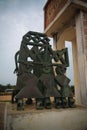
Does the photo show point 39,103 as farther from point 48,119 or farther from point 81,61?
point 81,61

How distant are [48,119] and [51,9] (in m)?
4.33

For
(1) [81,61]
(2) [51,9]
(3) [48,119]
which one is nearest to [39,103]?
(3) [48,119]

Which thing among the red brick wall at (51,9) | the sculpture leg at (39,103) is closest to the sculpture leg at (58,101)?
the sculpture leg at (39,103)

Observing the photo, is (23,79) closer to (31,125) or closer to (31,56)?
(31,56)

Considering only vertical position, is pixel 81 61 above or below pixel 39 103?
above

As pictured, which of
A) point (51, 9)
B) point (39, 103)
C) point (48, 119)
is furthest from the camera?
point (51, 9)

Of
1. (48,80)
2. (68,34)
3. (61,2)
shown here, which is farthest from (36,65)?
(68,34)

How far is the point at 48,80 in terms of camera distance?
386 cm

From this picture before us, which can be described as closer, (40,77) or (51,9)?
(40,77)

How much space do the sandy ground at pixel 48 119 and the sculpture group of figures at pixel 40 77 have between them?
11.0 inches

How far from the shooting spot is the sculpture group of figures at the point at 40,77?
3510mm

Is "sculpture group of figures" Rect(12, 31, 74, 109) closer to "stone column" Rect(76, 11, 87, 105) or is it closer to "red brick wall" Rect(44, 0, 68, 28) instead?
"stone column" Rect(76, 11, 87, 105)

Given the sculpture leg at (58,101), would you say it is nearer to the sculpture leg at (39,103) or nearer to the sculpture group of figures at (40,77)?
the sculpture group of figures at (40,77)

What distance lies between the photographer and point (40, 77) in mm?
3879
